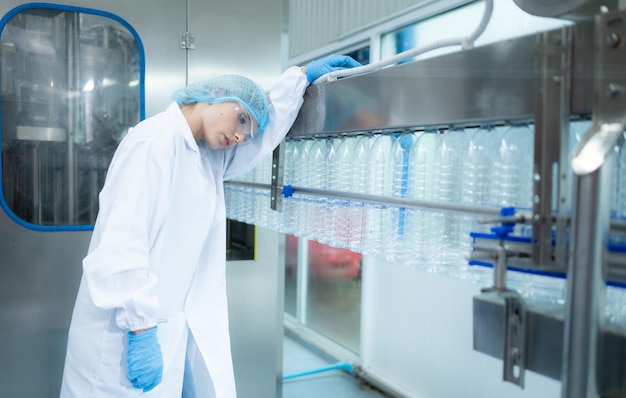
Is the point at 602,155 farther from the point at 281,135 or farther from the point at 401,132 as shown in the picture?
the point at 281,135

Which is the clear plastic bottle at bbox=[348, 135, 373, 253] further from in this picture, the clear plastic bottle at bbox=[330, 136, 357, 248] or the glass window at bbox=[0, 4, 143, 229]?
the glass window at bbox=[0, 4, 143, 229]

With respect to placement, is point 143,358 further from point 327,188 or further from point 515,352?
point 515,352

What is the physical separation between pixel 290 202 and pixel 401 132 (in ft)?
1.94

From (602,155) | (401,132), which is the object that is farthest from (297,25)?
(602,155)

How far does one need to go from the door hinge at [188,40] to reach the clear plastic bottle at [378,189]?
121 centimetres

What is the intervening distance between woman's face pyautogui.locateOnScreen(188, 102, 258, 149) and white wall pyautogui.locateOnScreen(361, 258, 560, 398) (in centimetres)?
147

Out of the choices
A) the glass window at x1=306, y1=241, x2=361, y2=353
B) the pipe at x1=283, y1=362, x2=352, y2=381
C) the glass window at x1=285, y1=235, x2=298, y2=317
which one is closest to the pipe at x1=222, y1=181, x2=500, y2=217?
the pipe at x1=283, y1=362, x2=352, y2=381

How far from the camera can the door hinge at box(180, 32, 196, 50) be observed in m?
2.32

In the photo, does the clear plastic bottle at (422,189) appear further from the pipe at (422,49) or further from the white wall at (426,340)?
the white wall at (426,340)

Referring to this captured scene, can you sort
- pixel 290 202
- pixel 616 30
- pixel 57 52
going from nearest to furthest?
pixel 616 30
pixel 290 202
pixel 57 52

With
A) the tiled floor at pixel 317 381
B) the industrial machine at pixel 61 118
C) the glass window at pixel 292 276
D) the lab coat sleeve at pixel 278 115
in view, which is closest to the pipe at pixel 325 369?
the tiled floor at pixel 317 381

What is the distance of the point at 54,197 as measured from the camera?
2174mm

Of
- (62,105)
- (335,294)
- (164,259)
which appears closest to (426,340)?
(335,294)

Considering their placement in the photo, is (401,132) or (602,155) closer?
(602,155)
